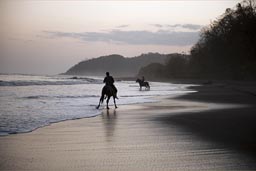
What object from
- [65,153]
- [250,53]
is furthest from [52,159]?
[250,53]

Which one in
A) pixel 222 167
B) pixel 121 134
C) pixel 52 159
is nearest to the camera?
pixel 222 167

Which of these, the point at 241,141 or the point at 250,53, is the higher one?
the point at 250,53

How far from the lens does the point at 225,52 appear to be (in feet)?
240

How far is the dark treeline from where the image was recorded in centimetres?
5017

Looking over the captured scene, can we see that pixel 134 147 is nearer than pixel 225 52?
Yes

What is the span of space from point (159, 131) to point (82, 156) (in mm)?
3925

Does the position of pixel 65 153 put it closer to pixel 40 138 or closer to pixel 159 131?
pixel 40 138

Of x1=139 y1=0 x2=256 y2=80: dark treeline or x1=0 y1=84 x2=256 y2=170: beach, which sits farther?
x1=139 y1=0 x2=256 y2=80: dark treeline

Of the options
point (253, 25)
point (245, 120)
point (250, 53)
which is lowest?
point (245, 120)

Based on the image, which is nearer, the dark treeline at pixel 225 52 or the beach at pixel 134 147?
the beach at pixel 134 147

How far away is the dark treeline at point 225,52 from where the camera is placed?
50166 mm

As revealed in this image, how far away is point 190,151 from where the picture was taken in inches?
300

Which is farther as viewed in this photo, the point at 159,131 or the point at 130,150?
the point at 159,131

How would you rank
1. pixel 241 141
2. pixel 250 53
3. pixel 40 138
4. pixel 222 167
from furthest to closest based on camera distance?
1. pixel 250 53
2. pixel 40 138
3. pixel 241 141
4. pixel 222 167
